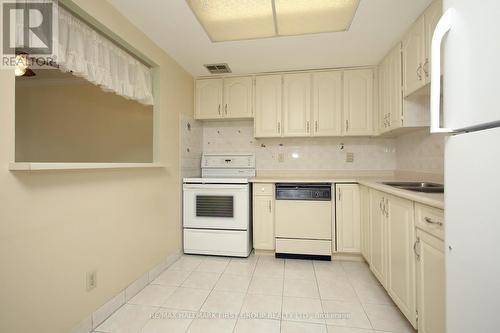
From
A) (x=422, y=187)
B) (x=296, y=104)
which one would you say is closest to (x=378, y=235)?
(x=422, y=187)

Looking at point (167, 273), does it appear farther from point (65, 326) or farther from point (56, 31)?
point (56, 31)

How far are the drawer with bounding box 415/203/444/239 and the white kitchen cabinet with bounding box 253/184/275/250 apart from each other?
1.57 m

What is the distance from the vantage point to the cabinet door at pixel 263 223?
2.74 meters

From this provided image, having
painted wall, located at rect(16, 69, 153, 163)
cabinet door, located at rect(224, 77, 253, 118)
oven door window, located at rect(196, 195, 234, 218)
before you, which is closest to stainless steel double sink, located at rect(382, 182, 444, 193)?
oven door window, located at rect(196, 195, 234, 218)

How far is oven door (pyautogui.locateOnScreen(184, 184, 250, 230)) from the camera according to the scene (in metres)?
2.70

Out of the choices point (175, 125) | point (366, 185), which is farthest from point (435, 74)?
point (175, 125)

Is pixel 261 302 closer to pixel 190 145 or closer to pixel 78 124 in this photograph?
pixel 190 145

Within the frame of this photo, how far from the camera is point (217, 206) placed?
2738mm

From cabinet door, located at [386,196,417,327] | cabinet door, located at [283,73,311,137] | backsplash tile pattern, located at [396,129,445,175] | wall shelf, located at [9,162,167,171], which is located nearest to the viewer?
wall shelf, located at [9,162,167,171]

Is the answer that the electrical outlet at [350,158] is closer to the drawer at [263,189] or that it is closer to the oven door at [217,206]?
the drawer at [263,189]

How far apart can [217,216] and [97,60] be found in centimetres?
184

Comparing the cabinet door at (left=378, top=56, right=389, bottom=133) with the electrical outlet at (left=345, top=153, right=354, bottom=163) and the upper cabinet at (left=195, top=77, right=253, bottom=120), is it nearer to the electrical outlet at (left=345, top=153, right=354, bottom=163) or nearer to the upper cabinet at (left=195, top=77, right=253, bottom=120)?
the electrical outlet at (left=345, top=153, right=354, bottom=163)

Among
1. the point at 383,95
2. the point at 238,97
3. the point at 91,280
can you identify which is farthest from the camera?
the point at 238,97

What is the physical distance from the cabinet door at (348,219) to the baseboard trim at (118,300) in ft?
6.19
